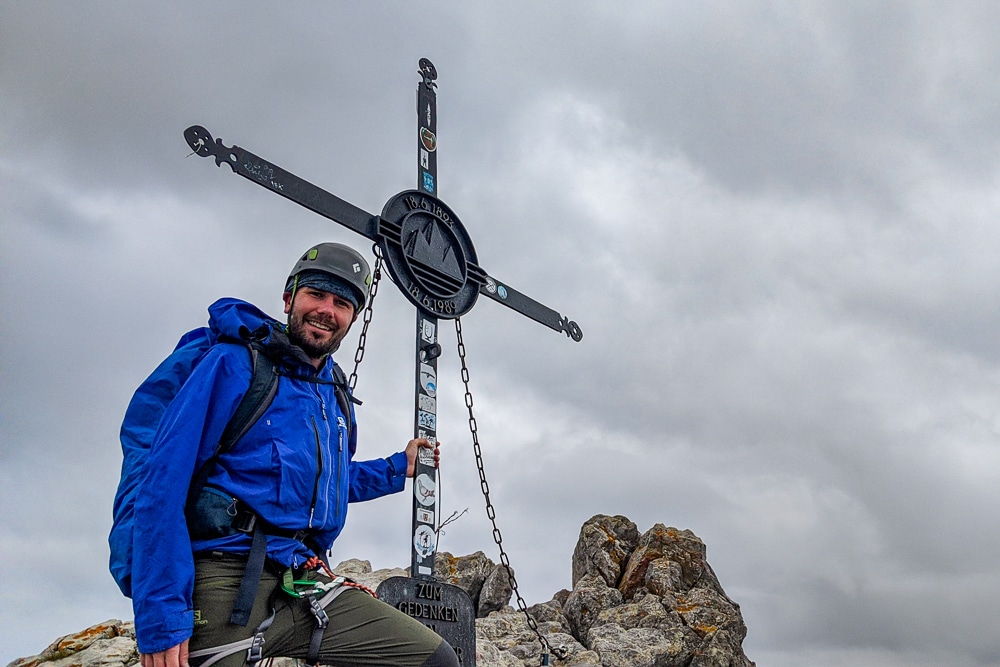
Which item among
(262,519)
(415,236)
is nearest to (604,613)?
(415,236)

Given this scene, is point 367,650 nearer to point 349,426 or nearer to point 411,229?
point 349,426

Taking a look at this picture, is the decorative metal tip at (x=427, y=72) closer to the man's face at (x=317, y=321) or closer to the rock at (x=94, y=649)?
the man's face at (x=317, y=321)

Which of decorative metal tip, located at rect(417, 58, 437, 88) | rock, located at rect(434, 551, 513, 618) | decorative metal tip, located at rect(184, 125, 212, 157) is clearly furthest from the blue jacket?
rock, located at rect(434, 551, 513, 618)

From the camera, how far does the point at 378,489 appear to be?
5266 millimetres

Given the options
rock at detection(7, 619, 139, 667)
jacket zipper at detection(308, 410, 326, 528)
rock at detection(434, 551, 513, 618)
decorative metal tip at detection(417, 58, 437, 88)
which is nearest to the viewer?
jacket zipper at detection(308, 410, 326, 528)

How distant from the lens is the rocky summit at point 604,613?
375 inches

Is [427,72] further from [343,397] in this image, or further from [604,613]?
[604,613]

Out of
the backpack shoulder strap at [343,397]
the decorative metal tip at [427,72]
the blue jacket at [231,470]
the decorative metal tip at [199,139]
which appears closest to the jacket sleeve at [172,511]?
the blue jacket at [231,470]

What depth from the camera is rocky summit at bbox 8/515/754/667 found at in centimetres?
953

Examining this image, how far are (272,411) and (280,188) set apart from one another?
9.65 feet

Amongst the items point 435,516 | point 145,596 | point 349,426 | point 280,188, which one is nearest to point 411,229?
point 280,188

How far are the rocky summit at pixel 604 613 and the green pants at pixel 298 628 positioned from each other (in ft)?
15.7

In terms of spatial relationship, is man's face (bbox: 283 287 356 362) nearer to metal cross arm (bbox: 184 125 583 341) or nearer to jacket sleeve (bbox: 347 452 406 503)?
jacket sleeve (bbox: 347 452 406 503)

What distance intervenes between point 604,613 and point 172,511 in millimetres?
12438
